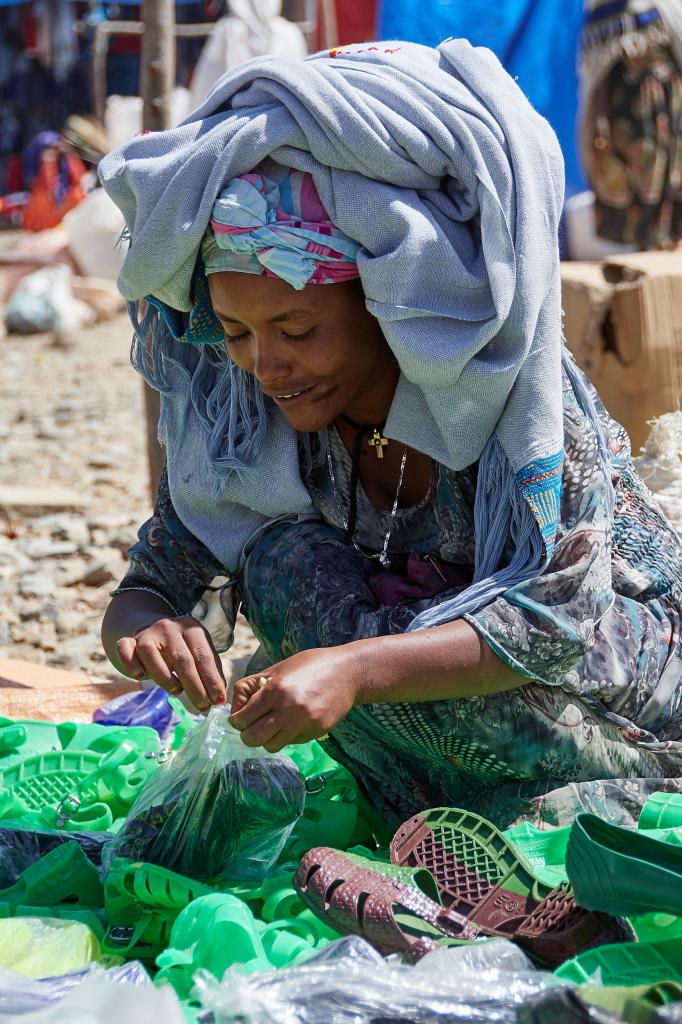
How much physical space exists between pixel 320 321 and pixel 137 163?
402 millimetres

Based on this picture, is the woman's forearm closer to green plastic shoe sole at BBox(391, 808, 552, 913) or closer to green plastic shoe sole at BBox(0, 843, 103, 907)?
green plastic shoe sole at BBox(391, 808, 552, 913)

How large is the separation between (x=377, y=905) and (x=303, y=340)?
91cm

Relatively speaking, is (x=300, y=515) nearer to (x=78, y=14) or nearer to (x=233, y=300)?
(x=233, y=300)

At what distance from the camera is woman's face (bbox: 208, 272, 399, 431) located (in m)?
2.04

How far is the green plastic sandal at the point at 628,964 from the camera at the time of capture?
1.65 m

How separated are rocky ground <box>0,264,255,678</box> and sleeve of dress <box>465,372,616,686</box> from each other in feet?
5.97

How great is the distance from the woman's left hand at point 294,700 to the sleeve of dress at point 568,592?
0.87 ft

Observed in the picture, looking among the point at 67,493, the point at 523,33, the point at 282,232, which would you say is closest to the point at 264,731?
the point at 282,232

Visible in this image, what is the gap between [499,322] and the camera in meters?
1.91

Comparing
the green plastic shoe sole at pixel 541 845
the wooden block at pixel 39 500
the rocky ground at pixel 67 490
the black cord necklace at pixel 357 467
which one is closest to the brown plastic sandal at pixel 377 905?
the green plastic shoe sole at pixel 541 845

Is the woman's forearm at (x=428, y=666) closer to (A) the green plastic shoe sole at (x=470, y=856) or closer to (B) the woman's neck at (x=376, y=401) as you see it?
(A) the green plastic shoe sole at (x=470, y=856)

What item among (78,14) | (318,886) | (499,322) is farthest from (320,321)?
(78,14)

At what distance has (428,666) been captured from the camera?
1943mm

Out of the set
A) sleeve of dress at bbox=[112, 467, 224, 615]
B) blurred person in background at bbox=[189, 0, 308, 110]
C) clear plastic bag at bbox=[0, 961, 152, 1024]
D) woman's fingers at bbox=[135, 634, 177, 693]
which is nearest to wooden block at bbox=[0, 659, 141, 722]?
sleeve of dress at bbox=[112, 467, 224, 615]
